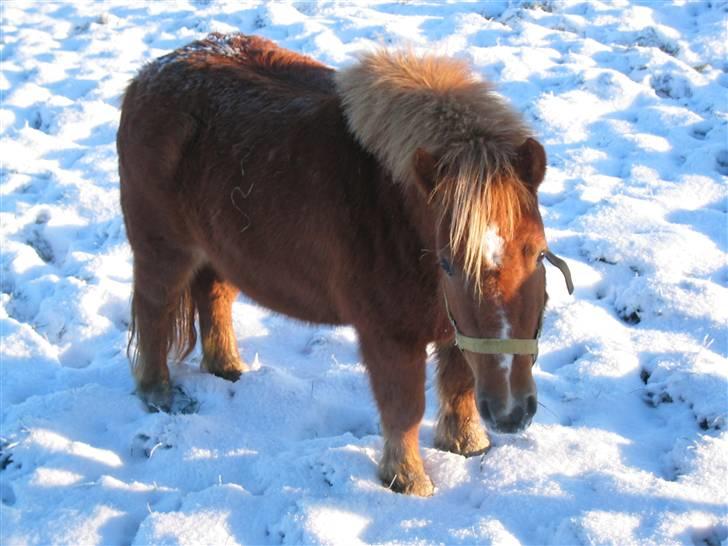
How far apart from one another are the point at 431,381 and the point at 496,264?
1.58 metres

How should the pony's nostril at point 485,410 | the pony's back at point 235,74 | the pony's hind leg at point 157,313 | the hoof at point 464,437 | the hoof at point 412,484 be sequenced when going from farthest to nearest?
the pony's hind leg at point 157,313 < the pony's back at point 235,74 < the hoof at point 464,437 < the hoof at point 412,484 < the pony's nostril at point 485,410

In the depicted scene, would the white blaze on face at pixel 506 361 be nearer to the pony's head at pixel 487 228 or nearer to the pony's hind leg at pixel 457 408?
the pony's head at pixel 487 228

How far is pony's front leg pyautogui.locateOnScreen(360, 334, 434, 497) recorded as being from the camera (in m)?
2.72

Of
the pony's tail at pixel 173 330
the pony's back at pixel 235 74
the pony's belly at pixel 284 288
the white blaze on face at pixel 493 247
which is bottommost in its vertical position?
the pony's tail at pixel 173 330

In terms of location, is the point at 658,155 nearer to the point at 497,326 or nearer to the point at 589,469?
the point at 589,469

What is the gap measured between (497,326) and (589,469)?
108 centimetres

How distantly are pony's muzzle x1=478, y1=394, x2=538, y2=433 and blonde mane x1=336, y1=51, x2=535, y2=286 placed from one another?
0.43 metres

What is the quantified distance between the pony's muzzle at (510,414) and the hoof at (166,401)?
1946 millimetres

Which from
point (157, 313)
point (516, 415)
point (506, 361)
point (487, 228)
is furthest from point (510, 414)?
point (157, 313)

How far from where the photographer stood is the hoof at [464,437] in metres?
3.08

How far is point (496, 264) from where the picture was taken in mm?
2111

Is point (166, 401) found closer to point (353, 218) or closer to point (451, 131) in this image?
point (353, 218)

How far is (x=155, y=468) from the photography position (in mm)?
3119

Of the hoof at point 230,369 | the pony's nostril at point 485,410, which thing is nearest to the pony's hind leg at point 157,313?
the hoof at point 230,369
